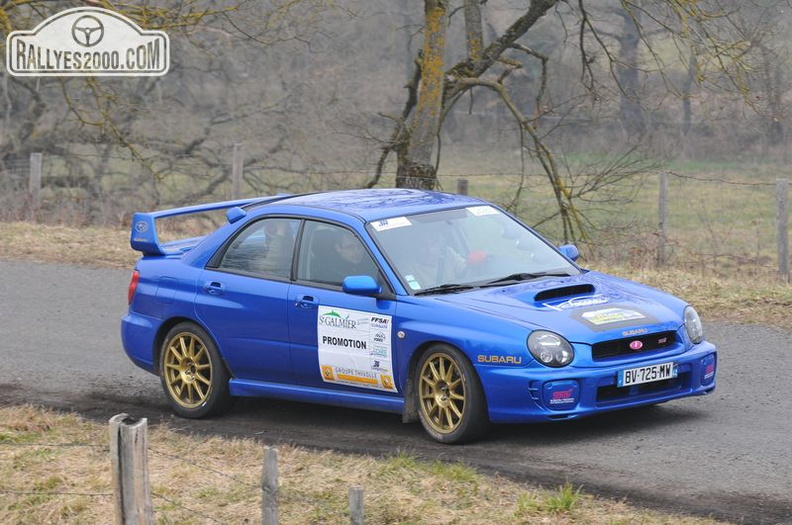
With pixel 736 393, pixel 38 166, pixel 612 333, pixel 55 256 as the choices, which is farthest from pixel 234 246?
pixel 38 166

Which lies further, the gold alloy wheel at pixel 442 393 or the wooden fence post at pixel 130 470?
the gold alloy wheel at pixel 442 393

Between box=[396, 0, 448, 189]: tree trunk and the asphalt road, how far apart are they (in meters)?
6.04

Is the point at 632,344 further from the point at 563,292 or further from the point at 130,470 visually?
the point at 130,470

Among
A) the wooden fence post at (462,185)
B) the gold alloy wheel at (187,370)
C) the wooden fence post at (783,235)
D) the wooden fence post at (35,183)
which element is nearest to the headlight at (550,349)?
the gold alloy wheel at (187,370)

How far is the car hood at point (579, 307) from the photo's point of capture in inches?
295

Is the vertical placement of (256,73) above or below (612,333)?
above

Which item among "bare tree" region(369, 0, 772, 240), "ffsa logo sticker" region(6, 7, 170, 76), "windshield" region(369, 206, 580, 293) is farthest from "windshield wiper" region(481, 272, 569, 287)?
"ffsa logo sticker" region(6, 7, 170, 76)

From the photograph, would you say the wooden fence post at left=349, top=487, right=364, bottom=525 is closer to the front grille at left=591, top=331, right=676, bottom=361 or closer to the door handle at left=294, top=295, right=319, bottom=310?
the front grille at left=591, top=331, right=676, bottom=361

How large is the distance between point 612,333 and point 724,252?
9.51 meters

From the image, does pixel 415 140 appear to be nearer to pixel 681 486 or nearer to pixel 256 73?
pixel 681 486

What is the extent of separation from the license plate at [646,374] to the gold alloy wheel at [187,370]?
9.35 ft

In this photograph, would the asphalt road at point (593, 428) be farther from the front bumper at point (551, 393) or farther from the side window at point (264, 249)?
the side window at point (264, 249)

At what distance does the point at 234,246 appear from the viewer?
8961 millimetres

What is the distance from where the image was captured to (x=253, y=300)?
8.55 meters
